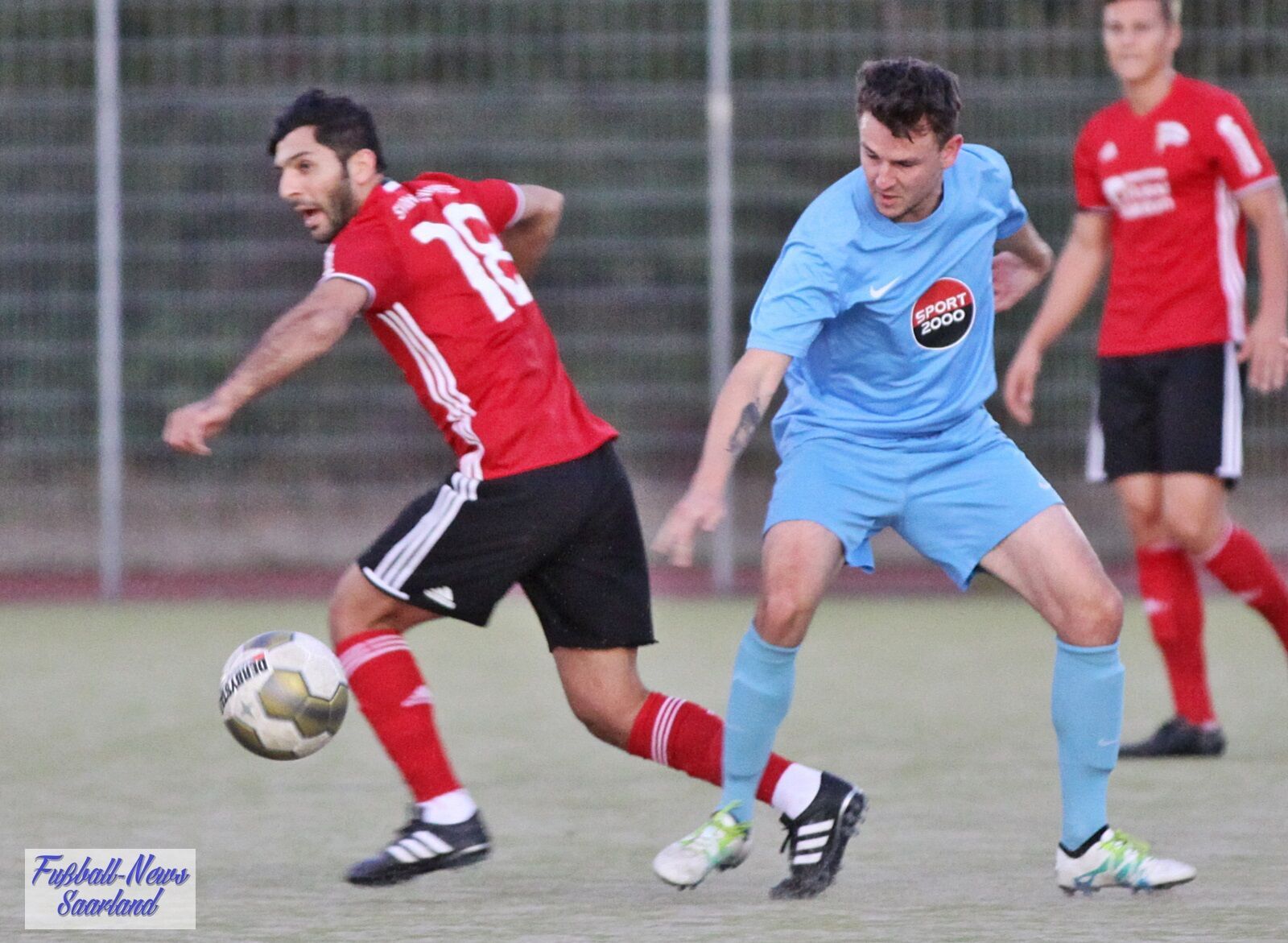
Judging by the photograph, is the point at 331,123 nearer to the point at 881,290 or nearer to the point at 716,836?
the point at 881,290

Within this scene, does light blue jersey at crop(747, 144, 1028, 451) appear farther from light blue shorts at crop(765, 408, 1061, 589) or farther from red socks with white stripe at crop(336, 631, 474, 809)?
red socks with white stripe at crop(336, 631, 474, 809)

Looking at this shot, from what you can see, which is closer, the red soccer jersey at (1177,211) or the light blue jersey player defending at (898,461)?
the light blue jersey player defending at (898,461)

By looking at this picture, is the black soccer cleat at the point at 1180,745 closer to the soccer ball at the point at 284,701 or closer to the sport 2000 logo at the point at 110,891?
the soccer ball at the point at 284,701

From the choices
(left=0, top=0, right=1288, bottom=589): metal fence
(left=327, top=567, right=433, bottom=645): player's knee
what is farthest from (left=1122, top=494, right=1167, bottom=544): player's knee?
(left=0, top=0, right=1288, bottom=589): metal fence

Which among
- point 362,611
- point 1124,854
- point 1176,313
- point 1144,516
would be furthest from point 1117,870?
point 1176,313

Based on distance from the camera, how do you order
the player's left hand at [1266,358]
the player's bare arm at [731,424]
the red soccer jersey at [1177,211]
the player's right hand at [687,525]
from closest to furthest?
1. the player's right hand at [687,525]
2. the player's bare arm at [731,424]
3. the player's left hand at [1266,358]
4. the red soccer jersey at [1177,211]

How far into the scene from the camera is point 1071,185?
1019 cm

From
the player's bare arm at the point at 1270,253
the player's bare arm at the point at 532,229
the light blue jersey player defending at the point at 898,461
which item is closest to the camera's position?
the light blue jersey player defending at the point at 898,461

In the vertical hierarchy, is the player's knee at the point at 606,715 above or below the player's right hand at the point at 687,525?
below

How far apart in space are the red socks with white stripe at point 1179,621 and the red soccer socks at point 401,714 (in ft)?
7.64

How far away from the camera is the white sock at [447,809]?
13.2 feet

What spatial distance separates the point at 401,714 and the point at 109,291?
21.8 ft

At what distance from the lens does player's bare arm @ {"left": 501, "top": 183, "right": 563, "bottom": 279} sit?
15.2 feet

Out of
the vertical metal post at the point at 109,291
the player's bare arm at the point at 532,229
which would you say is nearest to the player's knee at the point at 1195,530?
the player's bare arm at the point at 532,229
